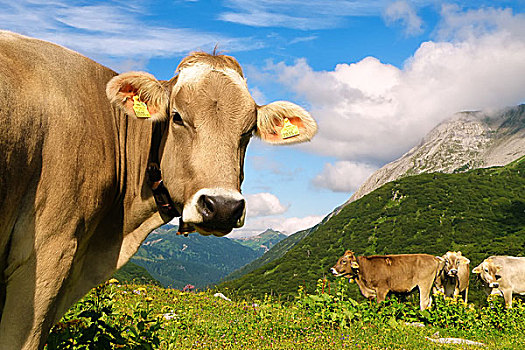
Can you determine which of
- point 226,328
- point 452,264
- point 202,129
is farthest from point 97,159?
point 452,264

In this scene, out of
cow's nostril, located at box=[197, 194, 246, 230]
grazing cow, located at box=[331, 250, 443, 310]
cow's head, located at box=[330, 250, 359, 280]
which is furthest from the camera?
cow's head, located at box=[330, 250, 359, 280]

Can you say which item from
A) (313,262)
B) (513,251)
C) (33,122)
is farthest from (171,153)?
(313,262)

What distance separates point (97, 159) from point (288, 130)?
69.6 inches

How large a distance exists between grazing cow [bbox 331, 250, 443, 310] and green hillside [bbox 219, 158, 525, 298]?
57.8 metres

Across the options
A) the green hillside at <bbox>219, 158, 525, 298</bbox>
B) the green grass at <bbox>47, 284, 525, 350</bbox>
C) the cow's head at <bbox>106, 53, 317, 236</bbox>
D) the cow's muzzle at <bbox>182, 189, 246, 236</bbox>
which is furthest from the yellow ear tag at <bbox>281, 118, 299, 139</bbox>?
the green hillside at <bbox>219, 158, 525, 298</bbox>

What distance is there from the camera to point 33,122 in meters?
2.77

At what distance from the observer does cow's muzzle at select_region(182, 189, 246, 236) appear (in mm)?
3072

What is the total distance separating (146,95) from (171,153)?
512mm

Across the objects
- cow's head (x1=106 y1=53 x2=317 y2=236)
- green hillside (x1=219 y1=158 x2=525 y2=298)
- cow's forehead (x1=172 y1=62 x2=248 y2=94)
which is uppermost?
cow's forehead (x1=172 y1=62 x2=248 y2=94)

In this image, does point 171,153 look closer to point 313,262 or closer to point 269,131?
point 269,131

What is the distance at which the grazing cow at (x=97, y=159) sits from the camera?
9.06ft

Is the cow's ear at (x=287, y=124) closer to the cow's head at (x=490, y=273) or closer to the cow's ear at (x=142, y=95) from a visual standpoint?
the cow's ear at (x=142, y=95)

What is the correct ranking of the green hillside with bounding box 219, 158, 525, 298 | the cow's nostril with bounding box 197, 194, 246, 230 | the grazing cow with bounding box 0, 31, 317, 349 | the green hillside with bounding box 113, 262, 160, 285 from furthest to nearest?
the green hillside with bounding box 219, 158, 525, 298
the green hillside with bounding box 113, 262, 160, 285
the cow's nostril with bounding box 197, 194, 246, 230
the grazing cow with bounding box 0, 31, 317, 349

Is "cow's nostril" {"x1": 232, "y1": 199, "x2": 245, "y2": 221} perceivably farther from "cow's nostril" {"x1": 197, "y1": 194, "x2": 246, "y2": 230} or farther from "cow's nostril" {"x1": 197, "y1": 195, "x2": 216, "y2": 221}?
"cow's nostril" {"x1": 197, "y1": 195, "x2": 216, "y2": 221}
